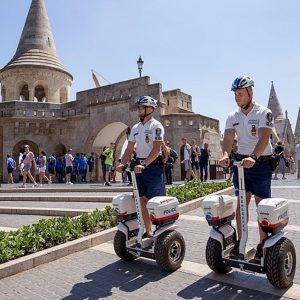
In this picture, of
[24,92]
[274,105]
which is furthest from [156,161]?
[274,105]

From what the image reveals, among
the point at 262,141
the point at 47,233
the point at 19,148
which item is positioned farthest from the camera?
the point at 19,148

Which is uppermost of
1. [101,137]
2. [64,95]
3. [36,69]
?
[36,69]

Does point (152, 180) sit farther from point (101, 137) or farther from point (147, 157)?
point (101, 137)

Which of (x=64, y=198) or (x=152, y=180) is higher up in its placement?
(x=152, y=180)

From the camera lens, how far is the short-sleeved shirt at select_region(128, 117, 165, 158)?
464 cm

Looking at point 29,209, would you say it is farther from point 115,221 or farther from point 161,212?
point 161,212

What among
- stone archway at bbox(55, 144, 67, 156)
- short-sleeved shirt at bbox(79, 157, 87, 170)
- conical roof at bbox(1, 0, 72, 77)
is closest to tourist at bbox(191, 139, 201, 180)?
short-sleeved shirt at bbox(79, 157, 87, 170)

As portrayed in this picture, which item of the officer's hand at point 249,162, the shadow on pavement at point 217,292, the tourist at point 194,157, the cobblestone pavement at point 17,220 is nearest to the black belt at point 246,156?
the officer's hand at point 249,162

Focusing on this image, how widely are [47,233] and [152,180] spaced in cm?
188

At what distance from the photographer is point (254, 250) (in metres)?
3.88

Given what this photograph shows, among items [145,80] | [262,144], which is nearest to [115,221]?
[262,144]

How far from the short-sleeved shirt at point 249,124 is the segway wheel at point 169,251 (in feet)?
4.15

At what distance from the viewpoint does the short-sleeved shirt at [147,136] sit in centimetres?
464

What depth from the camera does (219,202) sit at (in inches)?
153
